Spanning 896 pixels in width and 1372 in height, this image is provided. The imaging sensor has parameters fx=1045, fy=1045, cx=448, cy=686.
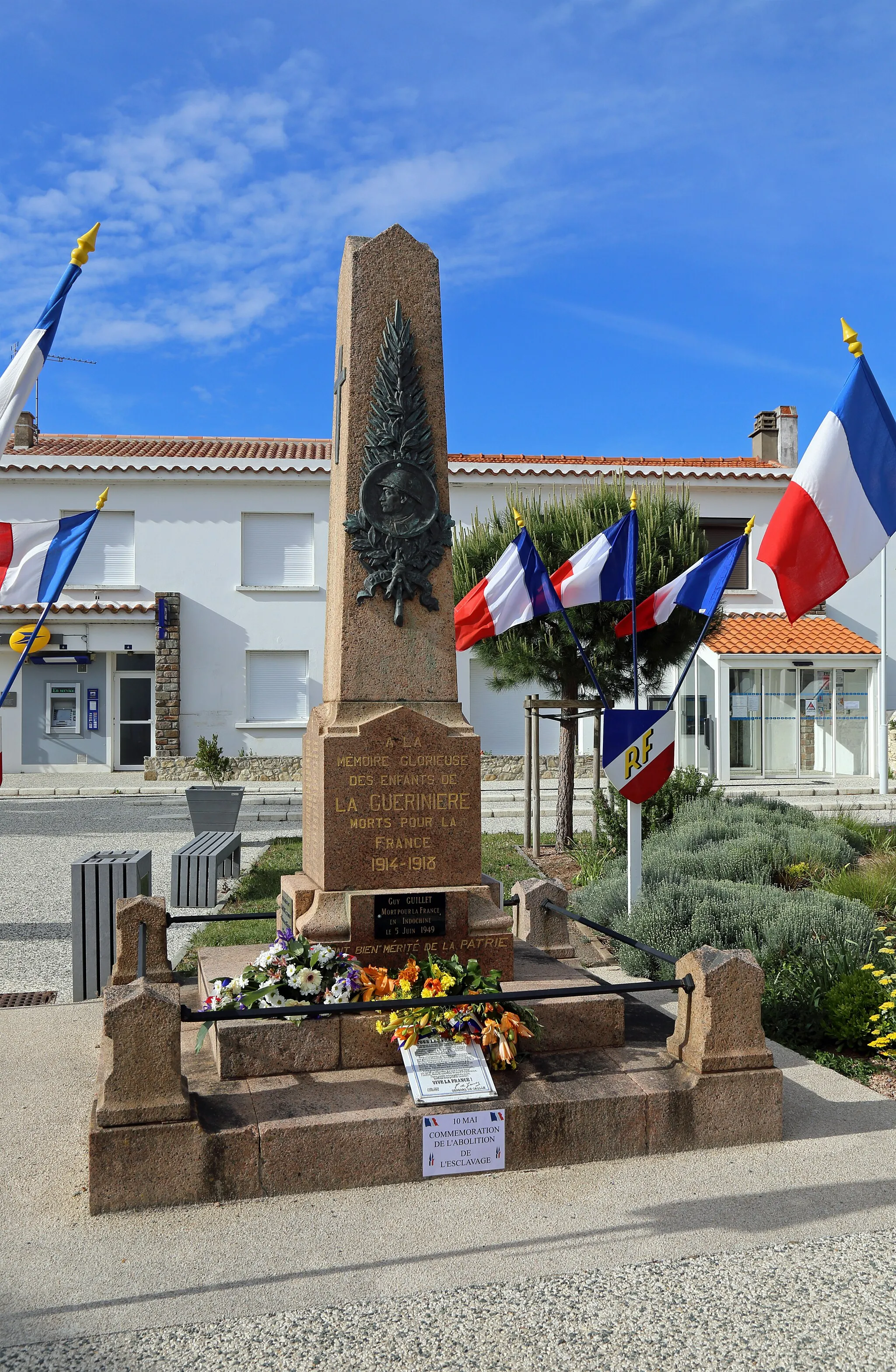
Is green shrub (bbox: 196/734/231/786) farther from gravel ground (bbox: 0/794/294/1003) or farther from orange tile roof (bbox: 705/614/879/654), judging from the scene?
orange tile roof (bbox: 705/614/879/654)

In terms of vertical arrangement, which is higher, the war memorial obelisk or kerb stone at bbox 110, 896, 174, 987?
the war memorial obelisk

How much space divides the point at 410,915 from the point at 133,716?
64.5 feet

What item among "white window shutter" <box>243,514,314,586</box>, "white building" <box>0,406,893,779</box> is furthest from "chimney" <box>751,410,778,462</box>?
"white window shutter" <box>243,514,314,586</box>

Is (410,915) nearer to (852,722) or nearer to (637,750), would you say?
(637,750)

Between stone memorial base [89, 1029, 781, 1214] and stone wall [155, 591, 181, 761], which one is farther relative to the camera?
stone wall [155, 591, 181, 761]


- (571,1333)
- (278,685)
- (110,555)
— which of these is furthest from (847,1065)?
(110,555)

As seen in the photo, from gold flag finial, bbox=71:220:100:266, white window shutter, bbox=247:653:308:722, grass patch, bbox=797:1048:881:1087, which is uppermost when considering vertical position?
gold flag finial, bbox=71:220:100:266

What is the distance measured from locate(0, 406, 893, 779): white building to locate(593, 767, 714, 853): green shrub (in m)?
10.5

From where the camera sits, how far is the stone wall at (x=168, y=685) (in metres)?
22.6

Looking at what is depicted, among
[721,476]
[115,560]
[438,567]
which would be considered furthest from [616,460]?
[438,567]

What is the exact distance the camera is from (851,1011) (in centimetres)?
548

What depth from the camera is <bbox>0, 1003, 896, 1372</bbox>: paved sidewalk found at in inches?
114

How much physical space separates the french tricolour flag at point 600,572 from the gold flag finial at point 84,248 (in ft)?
13.6

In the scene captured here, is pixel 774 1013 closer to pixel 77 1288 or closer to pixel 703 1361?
pixel 703 1361
